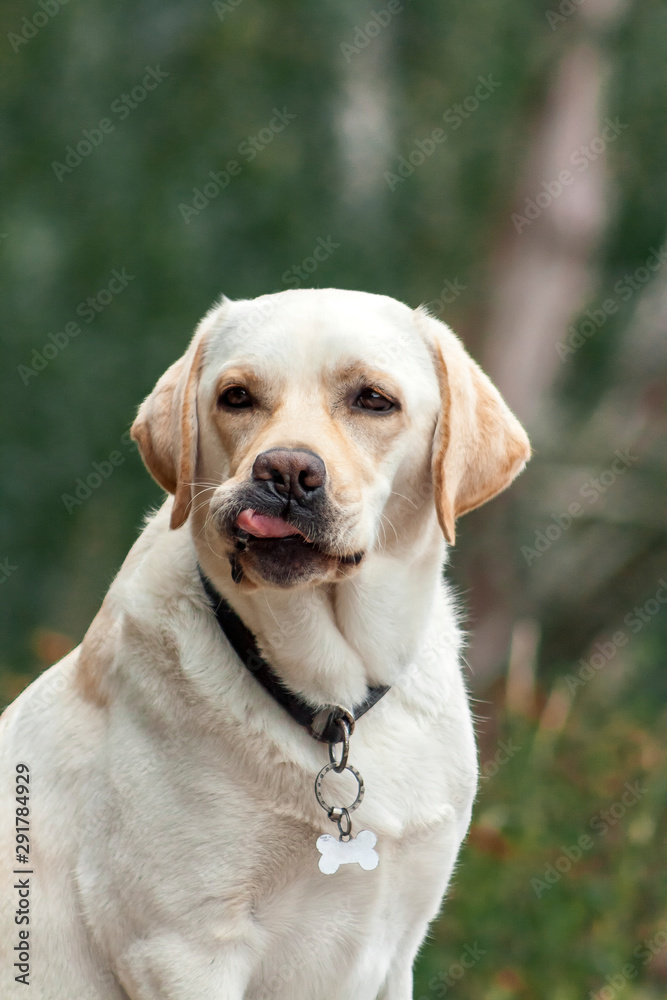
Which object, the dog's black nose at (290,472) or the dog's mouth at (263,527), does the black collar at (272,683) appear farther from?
the dog's black nose at (290,472)

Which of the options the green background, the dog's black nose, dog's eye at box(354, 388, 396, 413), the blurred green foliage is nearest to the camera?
the dog's black nose

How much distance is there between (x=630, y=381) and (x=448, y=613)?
10.9ft

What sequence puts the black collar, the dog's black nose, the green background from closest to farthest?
1. the dog's black nose
2. the black collar
3. the green background

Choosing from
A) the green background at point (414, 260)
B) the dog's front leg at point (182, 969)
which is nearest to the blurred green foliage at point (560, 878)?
the green background at point (414, 260)

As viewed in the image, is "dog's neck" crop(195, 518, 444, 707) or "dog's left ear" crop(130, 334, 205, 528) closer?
"dog's neck" crop(195, 518, 444, 707)

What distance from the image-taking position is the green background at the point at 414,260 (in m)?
5.71

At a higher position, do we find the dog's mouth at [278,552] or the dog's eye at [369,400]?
the dog's eye at [369,400]

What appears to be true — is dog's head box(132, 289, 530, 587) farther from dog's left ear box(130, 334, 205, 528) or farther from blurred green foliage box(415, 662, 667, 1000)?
blurred green foliage box(415, 662, 667, 1000)

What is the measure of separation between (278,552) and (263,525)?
76mm

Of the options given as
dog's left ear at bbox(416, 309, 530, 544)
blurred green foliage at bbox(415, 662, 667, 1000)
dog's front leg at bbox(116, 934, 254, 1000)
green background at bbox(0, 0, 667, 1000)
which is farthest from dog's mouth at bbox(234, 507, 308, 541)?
green background at bbox(0, 0, 667, 1000)

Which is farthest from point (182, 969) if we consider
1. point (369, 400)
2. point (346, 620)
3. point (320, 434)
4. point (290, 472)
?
point (369, 400)

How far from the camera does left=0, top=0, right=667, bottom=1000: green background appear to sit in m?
5.71

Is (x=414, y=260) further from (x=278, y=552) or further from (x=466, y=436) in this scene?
(x=278, y=552)

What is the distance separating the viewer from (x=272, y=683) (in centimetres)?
246
